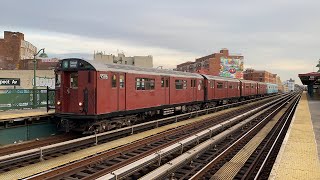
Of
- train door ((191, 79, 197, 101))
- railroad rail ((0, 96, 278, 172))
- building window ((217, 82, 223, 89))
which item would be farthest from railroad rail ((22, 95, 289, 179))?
building window ((217, 82, 223, 89))

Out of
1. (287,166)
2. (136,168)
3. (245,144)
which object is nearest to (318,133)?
(245,144)

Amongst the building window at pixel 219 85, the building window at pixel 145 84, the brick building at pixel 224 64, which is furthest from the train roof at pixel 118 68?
the brick building at pixel 224 64

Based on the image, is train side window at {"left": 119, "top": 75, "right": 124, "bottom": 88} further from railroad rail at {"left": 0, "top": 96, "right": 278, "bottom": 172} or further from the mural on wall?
the mural on wall

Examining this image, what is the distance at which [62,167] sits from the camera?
9.24 meters

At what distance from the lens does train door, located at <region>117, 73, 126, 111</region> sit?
15398 mm

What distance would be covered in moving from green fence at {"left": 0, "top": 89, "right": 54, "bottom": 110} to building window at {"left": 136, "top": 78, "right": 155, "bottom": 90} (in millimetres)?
5427

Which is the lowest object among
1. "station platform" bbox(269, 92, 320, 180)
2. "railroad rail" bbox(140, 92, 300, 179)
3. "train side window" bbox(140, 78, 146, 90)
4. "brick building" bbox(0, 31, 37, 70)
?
"railroad rail" bbox(140, 92, 300, 179)

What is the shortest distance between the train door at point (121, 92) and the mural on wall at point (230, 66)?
397ft

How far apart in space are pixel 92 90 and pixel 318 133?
12.1 meters

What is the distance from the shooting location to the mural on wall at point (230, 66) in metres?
134

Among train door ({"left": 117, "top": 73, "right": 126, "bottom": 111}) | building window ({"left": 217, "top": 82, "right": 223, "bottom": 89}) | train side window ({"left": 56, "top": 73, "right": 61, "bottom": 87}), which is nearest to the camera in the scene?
train side window ({"left": 56, "top": 73, "right": 61, "bottom": 87})

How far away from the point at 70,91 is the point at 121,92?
8.41ft

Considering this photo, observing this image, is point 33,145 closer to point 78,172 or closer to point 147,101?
point 78,172

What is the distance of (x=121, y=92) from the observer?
1550cm
